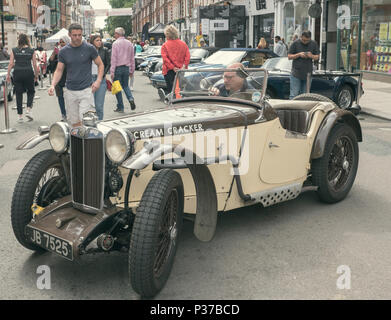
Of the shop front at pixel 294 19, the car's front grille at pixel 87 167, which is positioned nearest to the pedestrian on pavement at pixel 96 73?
the car's front grille at pixel 87 167

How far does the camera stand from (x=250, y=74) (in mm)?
5043

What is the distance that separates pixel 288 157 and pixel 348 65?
19.6 metres

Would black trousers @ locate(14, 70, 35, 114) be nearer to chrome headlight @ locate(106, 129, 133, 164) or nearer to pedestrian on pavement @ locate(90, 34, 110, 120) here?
pedestrian on pavement @ locate(90, 34, 110, 120)

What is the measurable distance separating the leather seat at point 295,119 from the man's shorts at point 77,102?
11.3 feet

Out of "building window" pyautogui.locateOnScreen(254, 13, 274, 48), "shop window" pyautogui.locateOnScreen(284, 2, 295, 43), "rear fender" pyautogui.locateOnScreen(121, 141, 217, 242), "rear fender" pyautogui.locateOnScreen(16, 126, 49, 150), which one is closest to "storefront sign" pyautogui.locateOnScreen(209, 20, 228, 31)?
"building window" pyautogui.locateOnScreen(254, 13, 274, 48)

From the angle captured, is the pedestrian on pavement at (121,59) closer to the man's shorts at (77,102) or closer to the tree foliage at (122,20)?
the man's shorts at (77,102)

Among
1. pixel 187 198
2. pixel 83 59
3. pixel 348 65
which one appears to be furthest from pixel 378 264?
pixel 348 65

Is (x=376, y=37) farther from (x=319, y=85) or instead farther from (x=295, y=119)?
(x=295, y=119)

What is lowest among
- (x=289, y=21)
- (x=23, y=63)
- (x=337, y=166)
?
(x=337, y=166)

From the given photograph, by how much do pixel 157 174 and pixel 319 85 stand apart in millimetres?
9508

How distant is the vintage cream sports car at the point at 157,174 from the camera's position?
3.51m

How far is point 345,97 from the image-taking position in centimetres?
1294

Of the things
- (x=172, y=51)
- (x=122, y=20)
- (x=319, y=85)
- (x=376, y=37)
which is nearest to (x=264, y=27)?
(x=376, y=37)

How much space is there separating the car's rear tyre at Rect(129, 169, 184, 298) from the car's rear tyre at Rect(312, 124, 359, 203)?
82.6 inches
